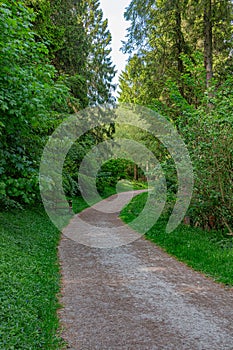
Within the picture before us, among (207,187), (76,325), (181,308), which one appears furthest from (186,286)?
(207,187)

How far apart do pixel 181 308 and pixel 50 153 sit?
428 centimetres

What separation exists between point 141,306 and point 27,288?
5.71 ft

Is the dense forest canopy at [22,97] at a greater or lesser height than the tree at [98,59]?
lesser

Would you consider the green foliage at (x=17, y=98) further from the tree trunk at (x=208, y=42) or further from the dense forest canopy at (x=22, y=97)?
the tree trunk at (x=208, y=42)

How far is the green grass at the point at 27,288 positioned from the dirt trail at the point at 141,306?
0.74ft

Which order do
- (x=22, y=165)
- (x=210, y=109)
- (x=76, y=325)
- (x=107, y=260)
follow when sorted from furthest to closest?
(x=210, y=109) < (x=107, y=260) < (x=22, y=165) < (x=76, y=325)

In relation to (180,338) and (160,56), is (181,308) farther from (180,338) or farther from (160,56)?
(160,56)

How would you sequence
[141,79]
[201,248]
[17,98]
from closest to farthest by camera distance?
[17,98], [201,248], [141,79]

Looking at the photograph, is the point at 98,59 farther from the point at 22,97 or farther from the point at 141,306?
the point at 141,306

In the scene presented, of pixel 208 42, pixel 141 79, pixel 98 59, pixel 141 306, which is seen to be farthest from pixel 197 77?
pixel 98 59

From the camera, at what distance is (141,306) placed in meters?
4.55

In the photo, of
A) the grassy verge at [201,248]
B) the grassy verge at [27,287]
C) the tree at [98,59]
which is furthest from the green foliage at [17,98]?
the tree at [98,59]

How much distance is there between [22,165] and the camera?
5.39 metres

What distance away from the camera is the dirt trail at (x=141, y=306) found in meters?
3.61
